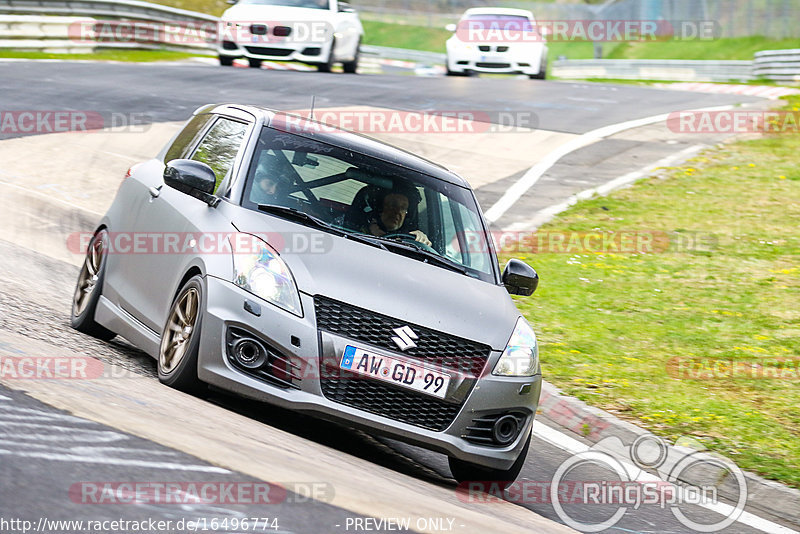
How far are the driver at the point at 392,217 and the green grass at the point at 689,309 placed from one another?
7.04ft

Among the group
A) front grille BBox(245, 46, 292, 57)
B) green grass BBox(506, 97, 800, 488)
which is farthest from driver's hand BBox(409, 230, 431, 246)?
front grille BBox(245, 46, 292, 57)

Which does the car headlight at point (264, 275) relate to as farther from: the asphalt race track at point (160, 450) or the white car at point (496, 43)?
the white car at point (496, 43)

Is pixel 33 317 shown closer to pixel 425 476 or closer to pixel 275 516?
pixel 425 476

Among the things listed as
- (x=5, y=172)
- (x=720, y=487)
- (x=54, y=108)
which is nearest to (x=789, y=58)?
(x=54, y=108)

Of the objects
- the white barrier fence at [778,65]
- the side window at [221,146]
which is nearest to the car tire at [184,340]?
the side window at [221,146]

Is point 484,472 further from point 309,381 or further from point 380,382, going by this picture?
point 309,381

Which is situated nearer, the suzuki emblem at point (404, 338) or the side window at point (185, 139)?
the suzuki emblem at point (404, 338)

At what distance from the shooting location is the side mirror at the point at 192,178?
20.9 ft

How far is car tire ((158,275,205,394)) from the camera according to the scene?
18.9ft

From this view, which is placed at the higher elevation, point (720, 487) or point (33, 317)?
point (33, 317)

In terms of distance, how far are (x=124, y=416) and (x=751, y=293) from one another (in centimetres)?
799

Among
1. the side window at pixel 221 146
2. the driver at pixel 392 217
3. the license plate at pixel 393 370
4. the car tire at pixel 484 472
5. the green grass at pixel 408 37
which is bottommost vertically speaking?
the green grass at pixel 408 37

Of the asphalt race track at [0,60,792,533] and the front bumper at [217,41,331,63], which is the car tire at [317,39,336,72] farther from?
the asphalt race track at [0,60,792,533]

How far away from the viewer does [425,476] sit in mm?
6105
